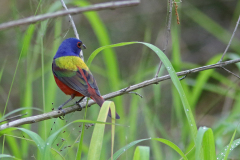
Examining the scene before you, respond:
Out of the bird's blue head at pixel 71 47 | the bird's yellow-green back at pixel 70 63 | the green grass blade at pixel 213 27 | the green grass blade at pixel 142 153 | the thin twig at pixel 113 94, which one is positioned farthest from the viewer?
the green grass blade at pixel 213 27

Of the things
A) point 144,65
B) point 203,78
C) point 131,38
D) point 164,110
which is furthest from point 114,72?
point 131,38

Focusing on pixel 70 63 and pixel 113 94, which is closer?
pixel 113 94

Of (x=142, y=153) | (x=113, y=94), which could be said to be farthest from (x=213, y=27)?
(x=142, y=153)

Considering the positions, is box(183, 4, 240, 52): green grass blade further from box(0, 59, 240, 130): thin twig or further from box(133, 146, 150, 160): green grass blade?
box(133, 146, 150, 160): green grass blade

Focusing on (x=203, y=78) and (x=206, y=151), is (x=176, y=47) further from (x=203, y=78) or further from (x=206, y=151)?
(x=206, y=151)

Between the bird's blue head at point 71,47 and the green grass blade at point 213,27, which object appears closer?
the bird's blue head at point 71,47

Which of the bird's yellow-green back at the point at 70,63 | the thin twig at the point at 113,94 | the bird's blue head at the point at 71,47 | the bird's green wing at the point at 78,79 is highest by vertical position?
the bird's blue head at the point at 71,47

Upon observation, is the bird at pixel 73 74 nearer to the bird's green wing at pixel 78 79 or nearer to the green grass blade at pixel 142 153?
the bird's green wing at pixel 78 79

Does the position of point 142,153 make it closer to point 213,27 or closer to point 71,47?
point 71,47

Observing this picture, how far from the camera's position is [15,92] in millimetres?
6883

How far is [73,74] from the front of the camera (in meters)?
3.33

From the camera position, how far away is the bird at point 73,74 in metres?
3.01

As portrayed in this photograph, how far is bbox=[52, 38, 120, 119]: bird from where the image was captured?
9.88ft

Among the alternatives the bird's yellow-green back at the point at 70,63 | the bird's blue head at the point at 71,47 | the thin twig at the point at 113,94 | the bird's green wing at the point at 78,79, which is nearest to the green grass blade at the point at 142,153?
the thin twig at the point at 113,94
